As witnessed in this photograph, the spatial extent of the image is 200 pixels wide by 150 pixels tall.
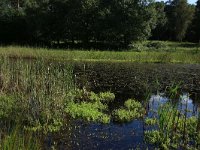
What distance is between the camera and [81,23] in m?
43.2

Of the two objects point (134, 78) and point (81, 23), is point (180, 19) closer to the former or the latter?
point (81, 23)

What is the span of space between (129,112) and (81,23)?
30.2 meters

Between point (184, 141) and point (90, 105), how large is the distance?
4.32 meters

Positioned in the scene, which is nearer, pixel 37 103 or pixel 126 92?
pixel 37 103

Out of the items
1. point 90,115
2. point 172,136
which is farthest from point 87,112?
point 172,136

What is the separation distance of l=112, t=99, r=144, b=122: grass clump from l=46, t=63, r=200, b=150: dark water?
30 centimetres

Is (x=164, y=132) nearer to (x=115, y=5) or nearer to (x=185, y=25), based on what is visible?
(x=115, y=5)

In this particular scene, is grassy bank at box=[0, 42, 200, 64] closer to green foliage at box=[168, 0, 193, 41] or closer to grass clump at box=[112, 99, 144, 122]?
grass clump at box=[112, 99, 144, 122]

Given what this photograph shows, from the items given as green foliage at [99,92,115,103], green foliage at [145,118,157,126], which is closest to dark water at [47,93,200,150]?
green foliage at [145,118,157,126]

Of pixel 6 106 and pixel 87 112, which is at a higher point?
pixel 6 106

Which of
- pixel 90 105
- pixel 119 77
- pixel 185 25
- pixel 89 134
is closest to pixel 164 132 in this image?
pixel 89 134

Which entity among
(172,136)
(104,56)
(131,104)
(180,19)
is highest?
(180,19)

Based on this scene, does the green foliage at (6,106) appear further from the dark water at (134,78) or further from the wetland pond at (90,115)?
the dark water at (134,78)

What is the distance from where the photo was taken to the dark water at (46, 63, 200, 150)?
419 inches
